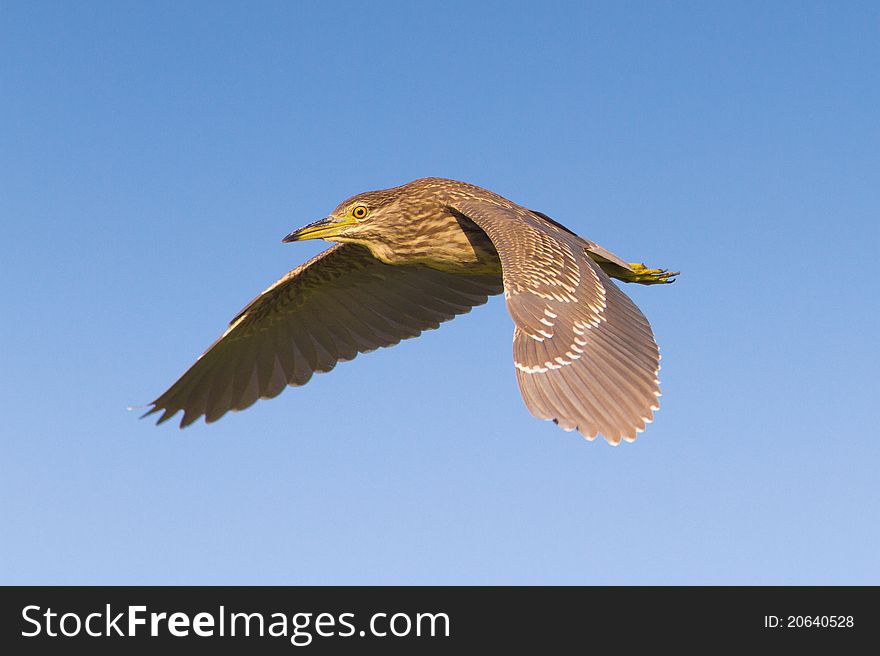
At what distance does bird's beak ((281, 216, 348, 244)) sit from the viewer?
991cm

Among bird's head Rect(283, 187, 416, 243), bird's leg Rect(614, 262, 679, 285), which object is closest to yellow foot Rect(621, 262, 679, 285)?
bird's leg Rect(614, 262, 679, 285)

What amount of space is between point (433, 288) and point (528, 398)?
4613 mm

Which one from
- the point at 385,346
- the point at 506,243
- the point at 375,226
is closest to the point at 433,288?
the point at 385,346

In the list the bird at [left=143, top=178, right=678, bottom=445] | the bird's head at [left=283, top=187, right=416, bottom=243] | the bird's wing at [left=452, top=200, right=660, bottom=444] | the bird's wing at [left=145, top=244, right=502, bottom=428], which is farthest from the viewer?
the bird's wing at [left=145, top=244, right=502, bottom=428]

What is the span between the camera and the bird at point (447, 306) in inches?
277

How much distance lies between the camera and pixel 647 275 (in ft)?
33.3

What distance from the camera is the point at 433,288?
11.2 meters

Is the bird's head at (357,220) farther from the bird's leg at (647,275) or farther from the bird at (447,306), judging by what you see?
the bird's leg at (647,275)

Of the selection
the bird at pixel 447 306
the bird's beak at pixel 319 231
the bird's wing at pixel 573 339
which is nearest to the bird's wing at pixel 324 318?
the bird at pixel 447 306

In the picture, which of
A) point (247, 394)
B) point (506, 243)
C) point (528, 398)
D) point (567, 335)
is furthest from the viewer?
point (247, 394)

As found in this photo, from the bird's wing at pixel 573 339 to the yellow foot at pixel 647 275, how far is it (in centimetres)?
154

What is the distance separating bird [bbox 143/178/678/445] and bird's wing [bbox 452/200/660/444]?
11mm

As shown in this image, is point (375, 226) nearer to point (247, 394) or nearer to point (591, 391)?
point (247, 394)

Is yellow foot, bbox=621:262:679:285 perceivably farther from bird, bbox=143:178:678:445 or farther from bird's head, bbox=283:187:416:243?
bird's head, bbox=283:187:416:243
